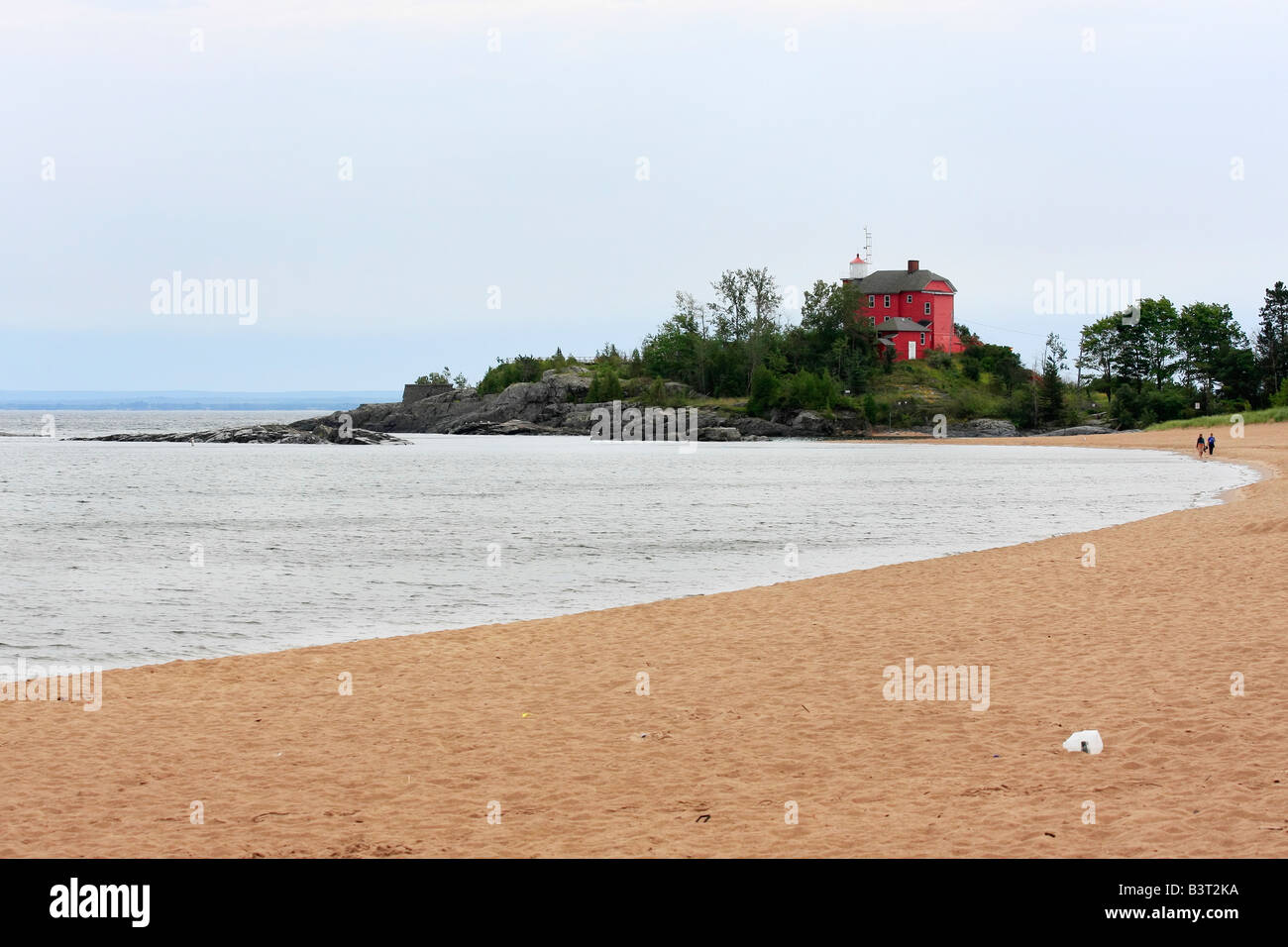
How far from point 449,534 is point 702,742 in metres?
26.7

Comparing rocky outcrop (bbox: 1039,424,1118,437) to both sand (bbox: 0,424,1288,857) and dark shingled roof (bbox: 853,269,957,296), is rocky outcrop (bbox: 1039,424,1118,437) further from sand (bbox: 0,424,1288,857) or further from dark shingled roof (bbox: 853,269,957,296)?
sand (bbox: 0,424,1288,857)

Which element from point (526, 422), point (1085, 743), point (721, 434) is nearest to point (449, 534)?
point (1085, 743)

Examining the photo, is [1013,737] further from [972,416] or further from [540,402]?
[540,402]

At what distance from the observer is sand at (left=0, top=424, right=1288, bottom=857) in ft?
27.5

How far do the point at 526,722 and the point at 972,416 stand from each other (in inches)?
5154

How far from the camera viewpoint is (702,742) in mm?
11180

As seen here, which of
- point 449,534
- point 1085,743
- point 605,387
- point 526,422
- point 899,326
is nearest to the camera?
point 1085,743

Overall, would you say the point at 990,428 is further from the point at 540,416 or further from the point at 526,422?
the point at 526,422

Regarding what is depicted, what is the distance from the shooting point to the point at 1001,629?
16.5 meters

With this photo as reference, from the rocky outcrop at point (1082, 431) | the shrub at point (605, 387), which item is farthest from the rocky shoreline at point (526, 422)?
the shrub at point (605, 387)

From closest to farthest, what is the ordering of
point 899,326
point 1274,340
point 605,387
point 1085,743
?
point 1085,743
point 1274,340
point 899,326
point 605,387

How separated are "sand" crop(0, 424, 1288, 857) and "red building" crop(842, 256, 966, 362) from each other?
129928 mm

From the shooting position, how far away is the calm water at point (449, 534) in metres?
21.0

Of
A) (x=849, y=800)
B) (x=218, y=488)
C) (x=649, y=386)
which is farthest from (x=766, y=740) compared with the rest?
(x=649, y=386)
